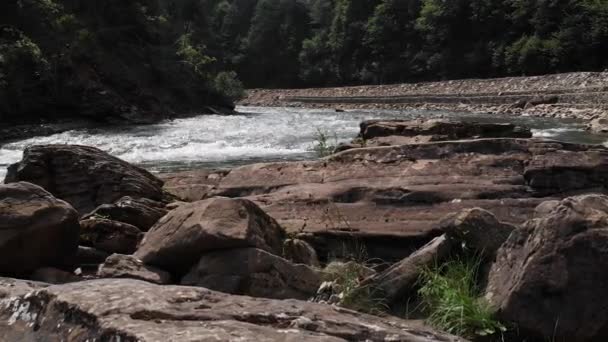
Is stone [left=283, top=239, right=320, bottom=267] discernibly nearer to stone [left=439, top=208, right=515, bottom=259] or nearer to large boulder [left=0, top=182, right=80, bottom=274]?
stone [left=439, top=208, right=515, bottom=259]

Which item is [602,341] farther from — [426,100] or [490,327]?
[426,100]

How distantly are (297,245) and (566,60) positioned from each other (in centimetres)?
4606

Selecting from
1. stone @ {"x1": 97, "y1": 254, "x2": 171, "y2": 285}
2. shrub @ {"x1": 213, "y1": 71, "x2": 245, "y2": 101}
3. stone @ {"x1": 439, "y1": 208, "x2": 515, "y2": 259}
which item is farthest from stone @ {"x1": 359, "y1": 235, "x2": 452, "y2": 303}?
shrub @ {"x1": 213, "y1": 71, "x2": 245, "y2": 101}

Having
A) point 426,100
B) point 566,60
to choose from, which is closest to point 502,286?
point 426,100

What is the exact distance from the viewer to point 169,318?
2.76 m

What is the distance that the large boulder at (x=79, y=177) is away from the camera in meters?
7.27

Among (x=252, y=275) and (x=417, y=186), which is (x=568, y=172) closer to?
(x=417, y=186)

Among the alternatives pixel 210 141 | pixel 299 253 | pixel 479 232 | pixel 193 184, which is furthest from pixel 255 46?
pixel 479 232

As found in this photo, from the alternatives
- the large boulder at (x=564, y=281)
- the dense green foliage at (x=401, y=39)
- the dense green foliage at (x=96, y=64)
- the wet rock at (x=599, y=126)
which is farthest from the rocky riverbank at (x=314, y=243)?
the dense green foliage at (x=401, y=39)

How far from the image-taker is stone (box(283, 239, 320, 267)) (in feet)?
18.0

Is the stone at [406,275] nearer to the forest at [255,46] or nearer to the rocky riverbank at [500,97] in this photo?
the rocky riverbank at [500,97]

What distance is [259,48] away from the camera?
8862 cm

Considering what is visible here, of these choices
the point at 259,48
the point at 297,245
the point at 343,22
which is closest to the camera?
the point at 297,245

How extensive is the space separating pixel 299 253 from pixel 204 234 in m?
1.05
